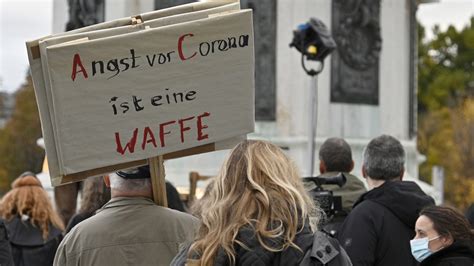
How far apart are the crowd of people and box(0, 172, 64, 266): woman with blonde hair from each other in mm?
11

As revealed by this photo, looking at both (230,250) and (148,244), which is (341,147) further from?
(230,250)

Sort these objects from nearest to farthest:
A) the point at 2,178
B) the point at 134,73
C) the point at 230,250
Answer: the point at 230,250 < the point at 134,73 < the point at 2,178

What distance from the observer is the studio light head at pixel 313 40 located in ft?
39.7

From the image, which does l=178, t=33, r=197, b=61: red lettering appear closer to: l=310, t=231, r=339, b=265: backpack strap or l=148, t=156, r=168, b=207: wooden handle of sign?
l=148, t=156, r=168, b=207: wooden handle of sign

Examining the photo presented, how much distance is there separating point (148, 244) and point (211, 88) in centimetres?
78

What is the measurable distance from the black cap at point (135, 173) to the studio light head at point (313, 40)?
22.7 ft

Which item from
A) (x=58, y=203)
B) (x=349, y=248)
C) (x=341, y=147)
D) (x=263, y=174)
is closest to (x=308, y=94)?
(x=58, y=203)

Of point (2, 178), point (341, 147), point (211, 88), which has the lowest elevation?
point (2, 178)

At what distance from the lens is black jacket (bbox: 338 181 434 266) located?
6738 millimetres

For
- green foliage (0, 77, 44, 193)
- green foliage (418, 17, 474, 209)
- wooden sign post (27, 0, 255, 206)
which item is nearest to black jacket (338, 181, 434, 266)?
wooden sign post (27, 0, 255, 206)

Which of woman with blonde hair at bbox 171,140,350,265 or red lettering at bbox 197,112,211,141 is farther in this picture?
red lettering at bbox 197,112,211,141

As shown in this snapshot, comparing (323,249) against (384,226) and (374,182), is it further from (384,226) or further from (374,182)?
(374,182)

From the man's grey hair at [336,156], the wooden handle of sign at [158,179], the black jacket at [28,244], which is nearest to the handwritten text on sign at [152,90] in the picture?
the wooden handle of sign at [158,179]

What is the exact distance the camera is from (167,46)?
4.96m
